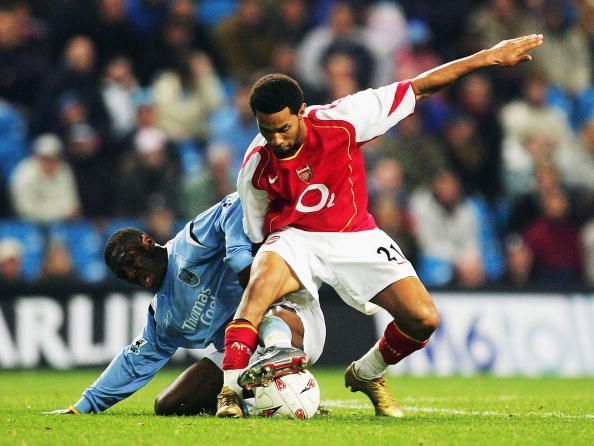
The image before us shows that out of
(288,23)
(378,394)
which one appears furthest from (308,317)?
(288,23)

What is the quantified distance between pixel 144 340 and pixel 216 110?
734cm

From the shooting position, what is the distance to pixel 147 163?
42.5 feet

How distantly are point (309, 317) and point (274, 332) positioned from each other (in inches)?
27.1

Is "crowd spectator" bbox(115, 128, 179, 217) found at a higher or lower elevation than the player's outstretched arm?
lower

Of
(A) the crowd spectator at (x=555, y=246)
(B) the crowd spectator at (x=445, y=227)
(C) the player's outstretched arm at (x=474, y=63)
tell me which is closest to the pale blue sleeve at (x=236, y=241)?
(C) the player's outstretched arm at (x=474, y=63)

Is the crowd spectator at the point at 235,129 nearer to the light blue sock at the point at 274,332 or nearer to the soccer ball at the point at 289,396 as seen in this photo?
A: the light blue sock at the point at 274,332

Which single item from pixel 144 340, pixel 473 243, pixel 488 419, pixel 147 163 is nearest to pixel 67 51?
pixel 147 163

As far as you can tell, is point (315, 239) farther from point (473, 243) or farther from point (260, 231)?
point (473, 243)

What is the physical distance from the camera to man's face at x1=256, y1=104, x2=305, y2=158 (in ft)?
20.7

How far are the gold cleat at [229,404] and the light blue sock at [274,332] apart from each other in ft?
1.12

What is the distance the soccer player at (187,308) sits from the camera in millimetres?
6859

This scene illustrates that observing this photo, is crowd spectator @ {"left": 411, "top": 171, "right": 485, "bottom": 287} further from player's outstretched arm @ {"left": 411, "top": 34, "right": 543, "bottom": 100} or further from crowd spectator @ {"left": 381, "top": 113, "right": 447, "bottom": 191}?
player's outstretched arm @ {"left": 411, "top": 34, "right": 543, "bottom": 100}

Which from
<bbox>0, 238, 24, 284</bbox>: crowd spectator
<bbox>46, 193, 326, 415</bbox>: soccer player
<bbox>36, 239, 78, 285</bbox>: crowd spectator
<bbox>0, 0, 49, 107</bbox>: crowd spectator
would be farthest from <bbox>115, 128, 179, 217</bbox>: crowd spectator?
<bbox>46, 193, 326, 415</bbox>: soccer player

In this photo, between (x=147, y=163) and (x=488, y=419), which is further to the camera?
(x=147, y=163)
